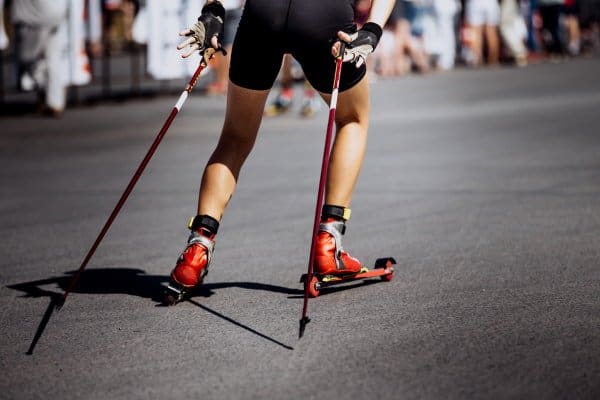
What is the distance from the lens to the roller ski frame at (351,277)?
5.16m

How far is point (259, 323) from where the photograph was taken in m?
4.74

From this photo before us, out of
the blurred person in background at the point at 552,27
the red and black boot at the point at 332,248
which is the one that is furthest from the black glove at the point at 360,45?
the blurred person in background at the point at 552,27

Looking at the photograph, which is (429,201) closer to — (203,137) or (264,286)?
(264,286)

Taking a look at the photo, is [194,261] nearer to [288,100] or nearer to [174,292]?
[174,292]

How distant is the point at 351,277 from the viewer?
5.30 meters

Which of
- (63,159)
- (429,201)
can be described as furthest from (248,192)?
(63,159)

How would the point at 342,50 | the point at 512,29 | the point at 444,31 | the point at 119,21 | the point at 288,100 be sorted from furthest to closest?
the point at 119,21, the point at 512,29, the point at 444,31, the point at 288,100, the point at 342,50

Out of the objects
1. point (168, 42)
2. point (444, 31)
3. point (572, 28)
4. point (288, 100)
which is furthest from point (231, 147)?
point (572, 28)

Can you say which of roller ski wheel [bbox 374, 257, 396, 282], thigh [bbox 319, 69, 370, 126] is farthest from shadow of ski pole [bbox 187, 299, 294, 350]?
thigh [bbox 319, 69, 370, 126]

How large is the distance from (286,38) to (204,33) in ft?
1.16

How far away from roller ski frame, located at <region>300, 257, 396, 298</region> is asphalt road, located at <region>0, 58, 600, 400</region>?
0.18 ft

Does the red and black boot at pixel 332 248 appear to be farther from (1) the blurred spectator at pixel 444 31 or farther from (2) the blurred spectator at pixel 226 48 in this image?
(1) the blurred spectator at pixel 444 31

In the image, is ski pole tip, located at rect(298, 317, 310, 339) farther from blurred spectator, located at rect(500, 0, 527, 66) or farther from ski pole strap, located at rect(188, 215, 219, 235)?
blurred spectator, located at rect(500, 0, 527, 66)

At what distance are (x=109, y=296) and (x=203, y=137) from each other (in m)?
6.94
